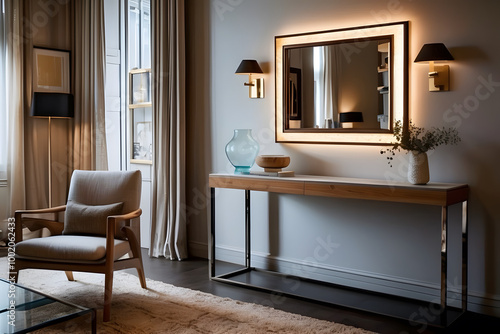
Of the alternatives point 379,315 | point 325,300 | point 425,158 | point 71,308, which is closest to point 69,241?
point 71,308

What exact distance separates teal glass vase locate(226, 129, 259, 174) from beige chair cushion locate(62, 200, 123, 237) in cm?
94

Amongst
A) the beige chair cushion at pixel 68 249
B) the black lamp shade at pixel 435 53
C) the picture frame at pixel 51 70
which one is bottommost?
the beige chair cushion at pixel 68 249

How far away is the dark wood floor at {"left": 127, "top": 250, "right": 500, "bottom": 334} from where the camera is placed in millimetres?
3211

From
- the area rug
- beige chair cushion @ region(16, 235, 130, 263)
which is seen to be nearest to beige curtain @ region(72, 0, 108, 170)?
the area rug

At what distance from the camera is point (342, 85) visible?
157 inches

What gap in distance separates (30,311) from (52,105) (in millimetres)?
3132

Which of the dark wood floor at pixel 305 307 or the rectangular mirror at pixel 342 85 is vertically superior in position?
the rectangular mirror at pixel 342 85

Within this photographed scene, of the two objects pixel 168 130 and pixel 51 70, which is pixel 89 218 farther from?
pixel 51 70

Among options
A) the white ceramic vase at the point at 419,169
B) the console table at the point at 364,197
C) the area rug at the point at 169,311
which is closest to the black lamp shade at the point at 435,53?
the white ceramic vase at the point at 419,169

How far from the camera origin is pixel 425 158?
3371mm

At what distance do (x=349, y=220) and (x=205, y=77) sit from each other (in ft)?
6.11

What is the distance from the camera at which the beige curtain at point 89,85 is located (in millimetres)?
5605

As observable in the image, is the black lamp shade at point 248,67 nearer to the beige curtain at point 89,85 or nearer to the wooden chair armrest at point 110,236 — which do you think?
the wooden chair armrest at point 110,236

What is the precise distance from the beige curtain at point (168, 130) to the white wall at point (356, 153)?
13 centimetres
